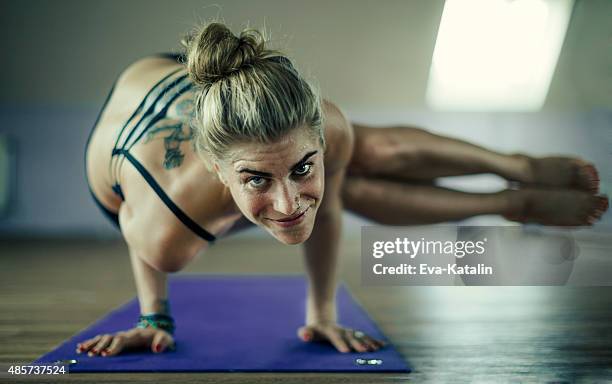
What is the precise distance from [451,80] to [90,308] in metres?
3.11

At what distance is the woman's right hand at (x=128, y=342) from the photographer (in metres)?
1.41

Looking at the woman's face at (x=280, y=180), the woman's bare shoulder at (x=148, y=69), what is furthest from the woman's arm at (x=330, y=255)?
the woman's bare shoulder at (x=148, y=69)

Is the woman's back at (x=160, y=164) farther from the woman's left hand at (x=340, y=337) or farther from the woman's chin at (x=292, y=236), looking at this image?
the woman's left hand at (x=340, y=337)

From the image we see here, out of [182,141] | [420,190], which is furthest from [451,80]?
[182,141]

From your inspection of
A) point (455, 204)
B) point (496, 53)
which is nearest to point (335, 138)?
point (455, 204)

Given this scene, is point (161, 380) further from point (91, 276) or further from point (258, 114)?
point (91, 276)

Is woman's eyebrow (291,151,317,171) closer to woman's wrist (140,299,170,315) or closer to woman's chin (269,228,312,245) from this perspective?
woman's chin (269,228,312,245)

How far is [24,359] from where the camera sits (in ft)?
4.49

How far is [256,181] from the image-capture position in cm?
113

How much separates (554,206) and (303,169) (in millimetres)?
987

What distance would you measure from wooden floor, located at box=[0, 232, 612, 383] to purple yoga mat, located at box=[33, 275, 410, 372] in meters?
0.04

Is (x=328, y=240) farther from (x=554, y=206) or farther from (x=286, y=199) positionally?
(x=554, y=206)

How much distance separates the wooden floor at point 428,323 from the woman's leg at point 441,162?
1.42ft

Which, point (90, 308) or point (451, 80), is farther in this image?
point (451, 80)
